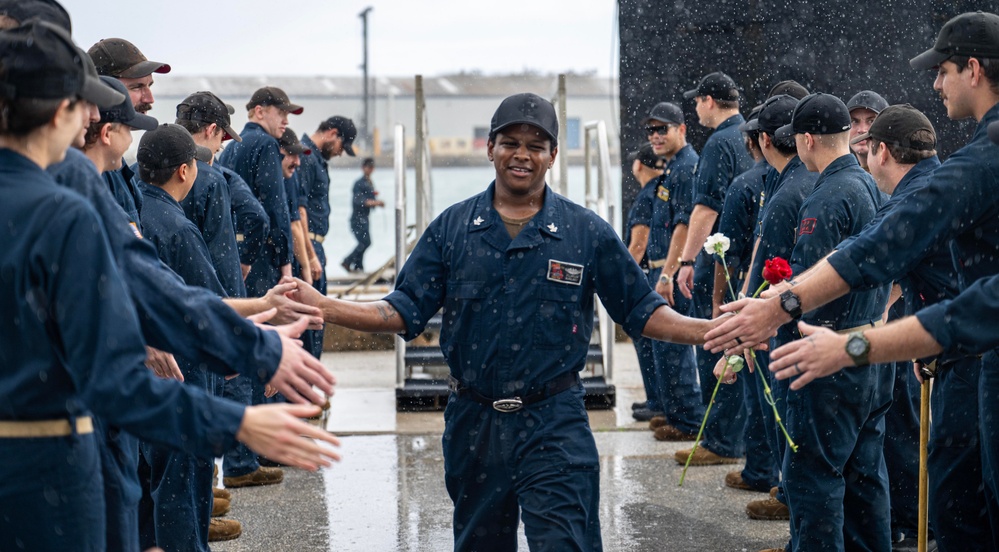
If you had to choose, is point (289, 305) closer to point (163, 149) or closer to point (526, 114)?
point (526, 114)

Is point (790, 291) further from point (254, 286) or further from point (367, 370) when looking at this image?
point (367, 370)

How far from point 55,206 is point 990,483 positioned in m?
2.94

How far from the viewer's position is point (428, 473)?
7.45 metres

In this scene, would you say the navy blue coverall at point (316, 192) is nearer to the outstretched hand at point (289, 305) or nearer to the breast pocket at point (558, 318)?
the outstretched hand at point (289, 305)

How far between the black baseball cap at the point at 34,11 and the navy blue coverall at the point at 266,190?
160 inches

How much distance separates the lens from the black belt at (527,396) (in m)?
3.99

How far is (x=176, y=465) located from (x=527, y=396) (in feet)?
5.95

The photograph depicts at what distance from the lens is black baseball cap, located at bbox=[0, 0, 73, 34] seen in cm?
389

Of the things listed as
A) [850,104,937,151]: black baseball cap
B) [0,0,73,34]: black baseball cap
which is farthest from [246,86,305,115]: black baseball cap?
[850,104,937,151]: black baseball cap

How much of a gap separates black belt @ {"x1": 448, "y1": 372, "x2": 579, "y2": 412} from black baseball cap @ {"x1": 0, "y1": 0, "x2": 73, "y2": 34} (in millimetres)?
1897

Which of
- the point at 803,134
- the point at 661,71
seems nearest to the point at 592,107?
the point at 661,71

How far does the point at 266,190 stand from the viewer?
→ 26.8 feet

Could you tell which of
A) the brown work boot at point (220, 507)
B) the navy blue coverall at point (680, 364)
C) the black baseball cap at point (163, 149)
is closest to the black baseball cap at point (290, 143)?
the navy blue coverall at point (680, 364)

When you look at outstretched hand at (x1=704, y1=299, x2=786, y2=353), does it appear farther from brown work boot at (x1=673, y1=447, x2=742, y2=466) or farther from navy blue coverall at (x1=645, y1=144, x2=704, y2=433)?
navy blue coverall at (x1=645, y1=144, x2=704, y2=433)
